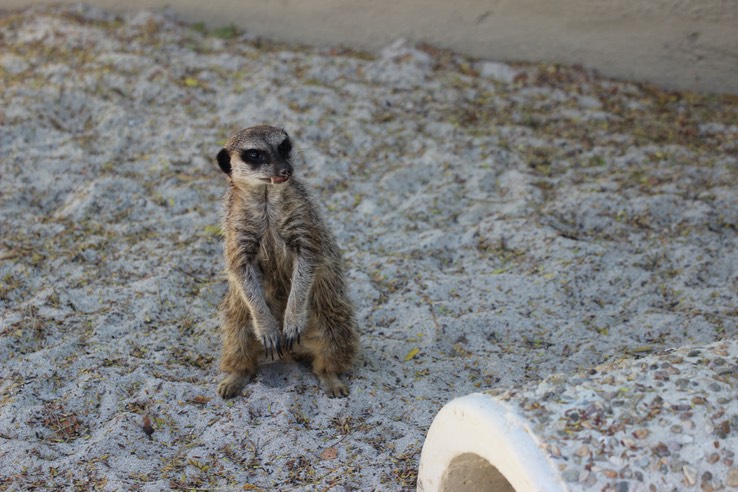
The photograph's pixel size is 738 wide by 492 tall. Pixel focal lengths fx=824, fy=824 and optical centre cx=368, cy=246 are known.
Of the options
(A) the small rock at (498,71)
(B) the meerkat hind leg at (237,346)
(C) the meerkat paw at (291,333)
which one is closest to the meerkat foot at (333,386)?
(C) the meerkat paw at (291,333)

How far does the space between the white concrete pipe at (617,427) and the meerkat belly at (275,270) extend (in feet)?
3.99

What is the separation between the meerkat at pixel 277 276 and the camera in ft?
9.88

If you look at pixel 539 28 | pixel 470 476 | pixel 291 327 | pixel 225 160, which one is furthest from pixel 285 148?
pixel 539 28

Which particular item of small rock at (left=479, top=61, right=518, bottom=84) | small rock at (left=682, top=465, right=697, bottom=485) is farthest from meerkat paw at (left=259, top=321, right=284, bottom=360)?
small rock at (left=479, top=61, right=518, bottom=84)

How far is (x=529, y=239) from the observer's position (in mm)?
3959

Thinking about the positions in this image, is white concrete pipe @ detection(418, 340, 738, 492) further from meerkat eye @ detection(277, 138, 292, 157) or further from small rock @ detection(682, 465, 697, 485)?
meerkat eye @ detection(277, 138, 292, 157)

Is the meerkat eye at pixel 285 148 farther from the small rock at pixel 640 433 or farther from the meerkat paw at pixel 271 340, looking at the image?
the small rock at pixel 640 433

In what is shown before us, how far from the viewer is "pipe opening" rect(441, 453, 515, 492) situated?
6.79 feet

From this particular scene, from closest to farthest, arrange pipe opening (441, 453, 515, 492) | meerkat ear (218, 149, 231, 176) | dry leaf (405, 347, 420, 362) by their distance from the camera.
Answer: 1. pipe opening (441, 453, 515, 492)
2. meerkat ear (218, 149, 231, 176)
3. dry leaf (405, 347, 420, 362)

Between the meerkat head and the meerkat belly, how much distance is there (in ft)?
0.78

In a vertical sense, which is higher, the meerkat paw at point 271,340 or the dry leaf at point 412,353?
the meerkat paw at point 271,340

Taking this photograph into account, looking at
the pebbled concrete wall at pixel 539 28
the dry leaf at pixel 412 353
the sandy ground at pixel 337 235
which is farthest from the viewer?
the pebbled concrete wall at pixel 539 28

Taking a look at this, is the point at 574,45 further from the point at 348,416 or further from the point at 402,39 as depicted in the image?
the point at 348,416

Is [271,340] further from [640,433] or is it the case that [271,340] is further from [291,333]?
[640,433]
